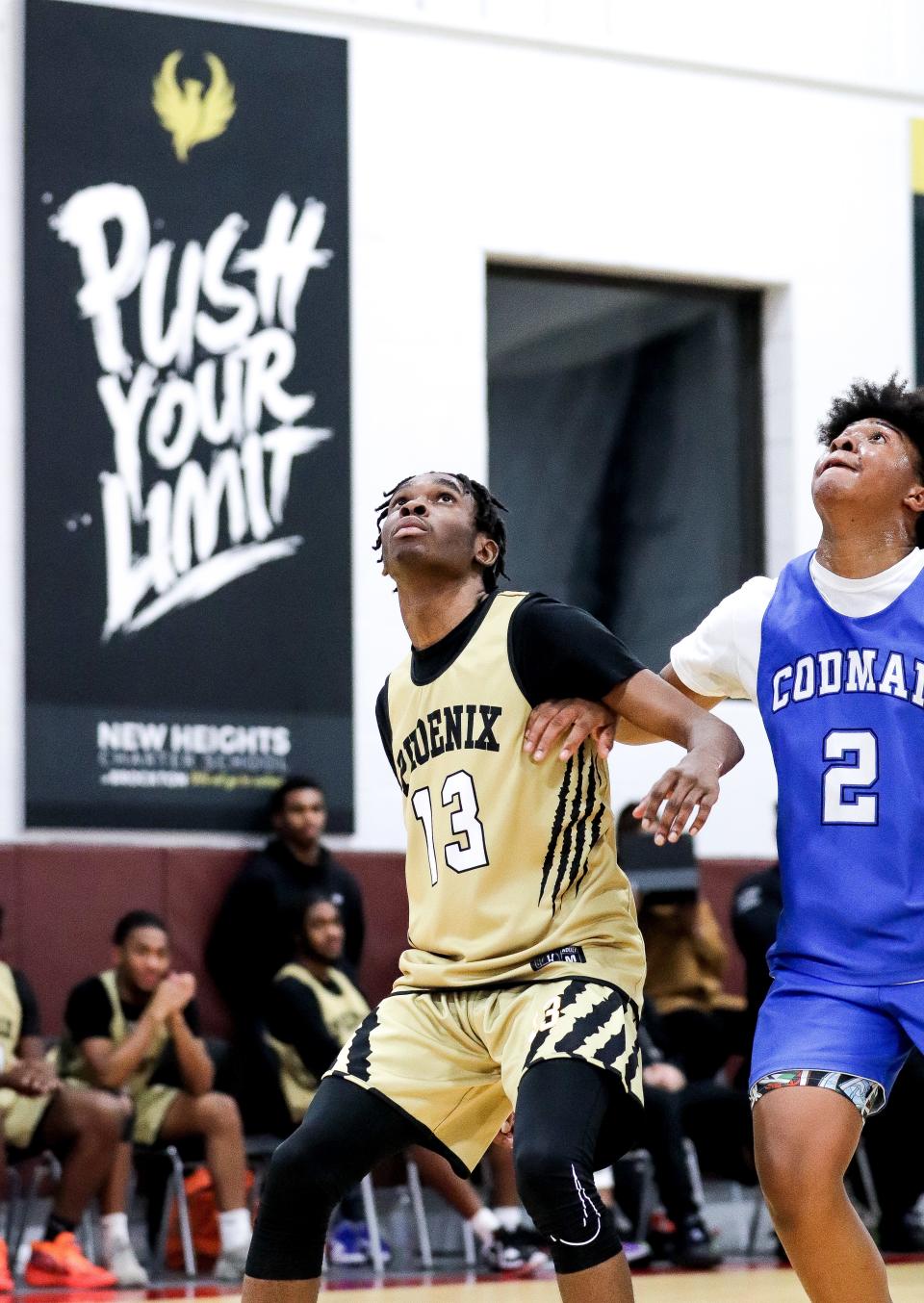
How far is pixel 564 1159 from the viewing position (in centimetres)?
434

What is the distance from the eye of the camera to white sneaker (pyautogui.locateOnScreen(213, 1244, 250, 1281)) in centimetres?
877

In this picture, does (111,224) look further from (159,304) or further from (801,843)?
(801,843)

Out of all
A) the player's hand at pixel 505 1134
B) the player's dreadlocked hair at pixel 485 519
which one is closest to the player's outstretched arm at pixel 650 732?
the player's dreadlocked hair at pixel 485 519

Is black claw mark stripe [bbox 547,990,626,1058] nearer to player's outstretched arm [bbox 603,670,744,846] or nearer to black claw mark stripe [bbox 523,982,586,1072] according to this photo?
black claw mark stripe [bbox 523,982,586,1072]

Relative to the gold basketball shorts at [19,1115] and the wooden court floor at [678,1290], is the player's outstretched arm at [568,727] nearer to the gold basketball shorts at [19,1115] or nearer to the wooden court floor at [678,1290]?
the wooden court floor at [678,1290]

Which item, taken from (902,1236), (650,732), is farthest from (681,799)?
(902,1236)

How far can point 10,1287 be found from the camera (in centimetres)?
862

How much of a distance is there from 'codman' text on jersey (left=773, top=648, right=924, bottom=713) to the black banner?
19.7 feet

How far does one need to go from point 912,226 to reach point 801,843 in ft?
29.2

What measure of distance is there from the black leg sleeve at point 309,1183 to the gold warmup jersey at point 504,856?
387 mm

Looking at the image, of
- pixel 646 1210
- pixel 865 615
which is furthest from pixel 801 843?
pixel 646 1210

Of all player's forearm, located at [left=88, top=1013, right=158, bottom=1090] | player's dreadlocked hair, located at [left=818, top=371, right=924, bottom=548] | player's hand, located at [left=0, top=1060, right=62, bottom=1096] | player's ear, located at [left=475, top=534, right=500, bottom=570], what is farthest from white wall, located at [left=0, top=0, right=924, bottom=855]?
player's dreadlocked hair, located at [left=818, top=371, right=924, bottom=548]

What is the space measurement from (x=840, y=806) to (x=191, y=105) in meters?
7.33

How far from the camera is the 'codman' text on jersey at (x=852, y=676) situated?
4711 millimetres
